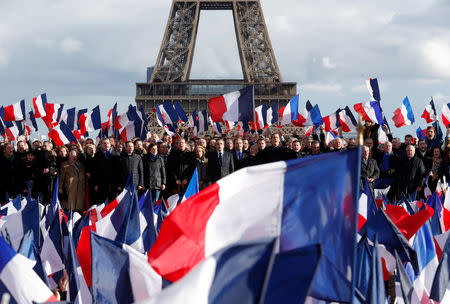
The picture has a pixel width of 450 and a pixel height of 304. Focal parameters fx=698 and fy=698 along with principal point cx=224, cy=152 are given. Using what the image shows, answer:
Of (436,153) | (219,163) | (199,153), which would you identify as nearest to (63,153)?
(199,153)

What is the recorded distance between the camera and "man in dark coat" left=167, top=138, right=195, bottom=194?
10.4 m

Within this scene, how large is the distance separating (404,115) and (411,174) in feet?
19.3

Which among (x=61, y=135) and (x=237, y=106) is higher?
(x=237, y=106)

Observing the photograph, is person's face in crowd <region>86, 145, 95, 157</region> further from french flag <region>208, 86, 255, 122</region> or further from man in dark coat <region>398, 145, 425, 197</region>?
man in dark coat <region>398, 145, 425, 197</region>

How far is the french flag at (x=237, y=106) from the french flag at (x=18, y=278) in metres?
7.28

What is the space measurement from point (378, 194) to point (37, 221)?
17.2ft

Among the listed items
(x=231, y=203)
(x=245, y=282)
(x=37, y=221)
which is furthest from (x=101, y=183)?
(x=245, y=282)

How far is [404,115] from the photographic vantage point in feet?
50.4

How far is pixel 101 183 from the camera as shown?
34.3 feet

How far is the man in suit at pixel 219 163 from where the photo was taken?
1012cm

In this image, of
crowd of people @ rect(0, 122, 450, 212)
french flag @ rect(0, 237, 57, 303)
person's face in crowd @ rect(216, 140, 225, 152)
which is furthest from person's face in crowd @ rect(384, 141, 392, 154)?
french flag @ rect(0, 237, 57, 303)

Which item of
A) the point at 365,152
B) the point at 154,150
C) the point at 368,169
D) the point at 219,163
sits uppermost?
the point at 154,150

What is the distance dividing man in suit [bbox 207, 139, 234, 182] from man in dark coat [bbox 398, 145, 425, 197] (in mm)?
2449

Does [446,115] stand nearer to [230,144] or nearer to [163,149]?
[230,144]
